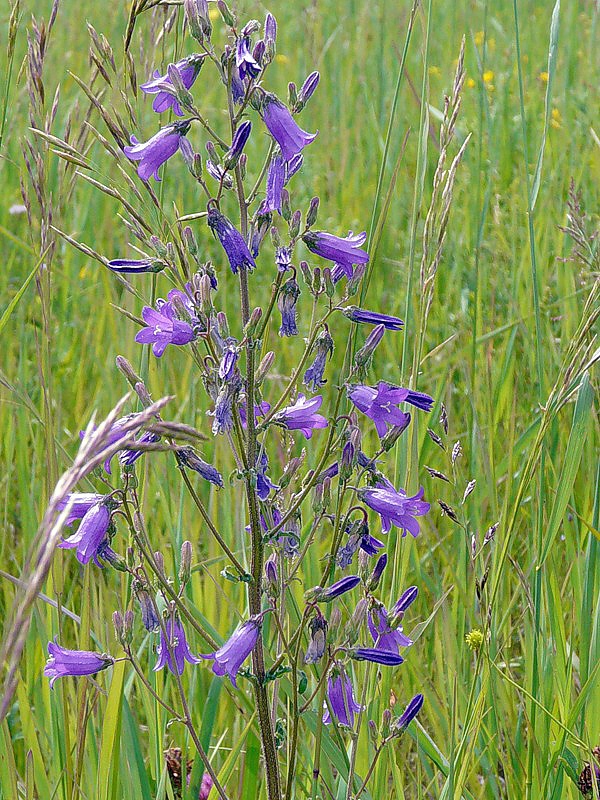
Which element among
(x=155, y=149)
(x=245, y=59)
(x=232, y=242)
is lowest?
(x=232, y=242)

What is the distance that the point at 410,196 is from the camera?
3.98m

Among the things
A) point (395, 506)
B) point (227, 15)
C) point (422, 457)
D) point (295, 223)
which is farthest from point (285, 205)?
point (422, 457)

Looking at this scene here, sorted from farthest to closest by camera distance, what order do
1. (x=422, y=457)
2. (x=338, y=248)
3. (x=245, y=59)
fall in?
1. (x=422, y=457)
2. (x=338, y=248)
3. (x=245, y=59)

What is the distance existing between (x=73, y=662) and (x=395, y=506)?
48 cm

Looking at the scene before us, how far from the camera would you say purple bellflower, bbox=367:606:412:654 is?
1316mm

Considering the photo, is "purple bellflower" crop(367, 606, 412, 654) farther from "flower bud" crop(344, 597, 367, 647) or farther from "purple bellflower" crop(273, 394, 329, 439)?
"purple bellflower" crop(273, 394, 329, 439)

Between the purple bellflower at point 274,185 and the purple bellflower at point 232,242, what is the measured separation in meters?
0.07

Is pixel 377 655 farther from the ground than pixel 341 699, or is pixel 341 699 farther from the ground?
pixel 377 655

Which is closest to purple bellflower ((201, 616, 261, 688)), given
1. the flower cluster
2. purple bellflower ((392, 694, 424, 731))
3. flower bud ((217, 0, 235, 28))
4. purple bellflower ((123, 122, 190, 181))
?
the flower cluster

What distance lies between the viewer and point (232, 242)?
3.95 feet

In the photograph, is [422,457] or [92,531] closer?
[92,531]

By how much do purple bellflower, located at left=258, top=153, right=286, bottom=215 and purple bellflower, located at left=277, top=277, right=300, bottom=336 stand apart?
10cm

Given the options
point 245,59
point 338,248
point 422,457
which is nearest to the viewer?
point 245,59

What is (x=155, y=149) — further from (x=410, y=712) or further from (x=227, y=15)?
(x=410, y=712)
